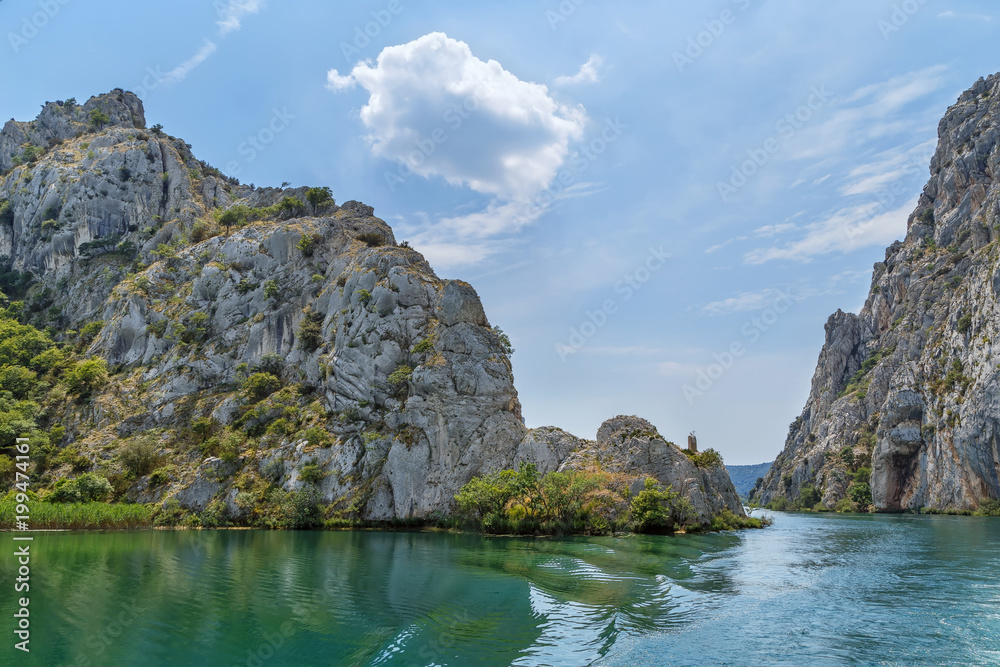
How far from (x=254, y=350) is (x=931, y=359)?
130046 mm

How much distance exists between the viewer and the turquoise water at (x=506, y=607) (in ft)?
55.9

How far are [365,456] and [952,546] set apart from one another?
62599mm

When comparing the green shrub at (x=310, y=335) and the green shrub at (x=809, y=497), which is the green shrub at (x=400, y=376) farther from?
the green shrub at (x=809, y=497)

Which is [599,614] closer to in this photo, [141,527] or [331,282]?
[141,527]

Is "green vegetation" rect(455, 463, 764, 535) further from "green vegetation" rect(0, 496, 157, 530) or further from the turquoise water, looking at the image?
"green vegetation" rect(0, 496, 157, 530)

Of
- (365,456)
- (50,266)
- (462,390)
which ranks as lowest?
(365,456)

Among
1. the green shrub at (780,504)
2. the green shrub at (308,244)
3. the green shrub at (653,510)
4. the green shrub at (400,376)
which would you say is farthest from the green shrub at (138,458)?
the green shrub at (780,504)

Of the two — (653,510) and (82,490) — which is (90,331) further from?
(653,510)

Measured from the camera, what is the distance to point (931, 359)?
358 ft

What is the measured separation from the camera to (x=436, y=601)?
80.0 ft

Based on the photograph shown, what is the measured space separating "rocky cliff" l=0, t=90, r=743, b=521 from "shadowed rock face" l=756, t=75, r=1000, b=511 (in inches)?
2014

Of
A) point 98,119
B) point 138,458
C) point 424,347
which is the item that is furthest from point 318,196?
point 98,119

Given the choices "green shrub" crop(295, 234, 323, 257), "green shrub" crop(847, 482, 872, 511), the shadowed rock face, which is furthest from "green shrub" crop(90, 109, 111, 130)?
"green shrub" crop(847, 482, 872, 511)

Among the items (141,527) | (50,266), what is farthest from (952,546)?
(50,266)
